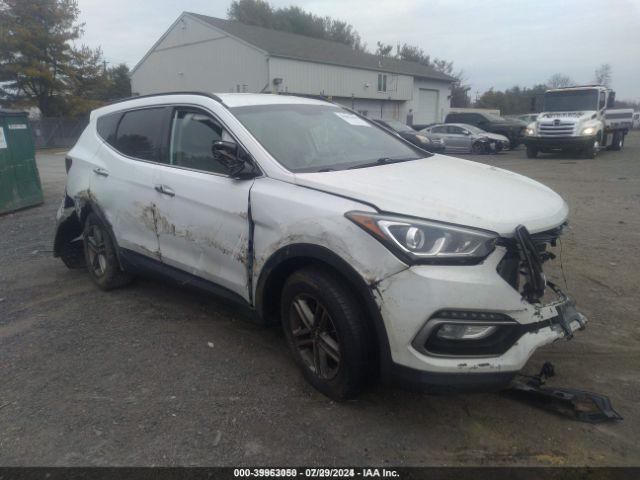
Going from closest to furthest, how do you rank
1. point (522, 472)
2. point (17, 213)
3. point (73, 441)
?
point (522, 472) < point (73, 441) < point (17, 213)

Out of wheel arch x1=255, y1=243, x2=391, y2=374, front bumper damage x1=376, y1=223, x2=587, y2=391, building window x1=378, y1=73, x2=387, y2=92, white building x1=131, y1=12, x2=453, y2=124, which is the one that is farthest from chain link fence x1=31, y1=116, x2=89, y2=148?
front bumper damage x1=376, y1=223, x2=587, y2=391

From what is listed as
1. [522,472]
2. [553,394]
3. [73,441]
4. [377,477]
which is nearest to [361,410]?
[377,477]

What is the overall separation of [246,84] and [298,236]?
2919cm

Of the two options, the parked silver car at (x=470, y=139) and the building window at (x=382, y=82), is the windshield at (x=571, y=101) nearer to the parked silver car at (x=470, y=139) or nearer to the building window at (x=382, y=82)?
the parked silver car at (x=470, y=139)

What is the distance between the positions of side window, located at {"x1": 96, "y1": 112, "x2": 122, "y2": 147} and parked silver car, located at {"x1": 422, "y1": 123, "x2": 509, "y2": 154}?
17.4 m

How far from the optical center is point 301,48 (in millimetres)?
33188

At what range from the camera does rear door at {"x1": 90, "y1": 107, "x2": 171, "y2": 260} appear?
163 inches

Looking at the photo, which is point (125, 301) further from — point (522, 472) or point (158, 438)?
point (522, 472)

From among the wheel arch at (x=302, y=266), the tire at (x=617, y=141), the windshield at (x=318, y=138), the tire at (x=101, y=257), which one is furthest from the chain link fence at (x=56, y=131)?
the wheel arch at (x=302, y=266)

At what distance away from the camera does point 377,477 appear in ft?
8.14

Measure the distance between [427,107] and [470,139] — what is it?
24.3m

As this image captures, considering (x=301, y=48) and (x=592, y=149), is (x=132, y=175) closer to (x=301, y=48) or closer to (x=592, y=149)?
(x=592, y=149)

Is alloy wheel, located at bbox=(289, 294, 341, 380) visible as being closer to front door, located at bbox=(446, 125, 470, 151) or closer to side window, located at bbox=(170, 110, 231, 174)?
side window, located at bbox=(170, 110, 231, 174)

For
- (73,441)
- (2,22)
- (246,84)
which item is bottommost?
(73,441)
